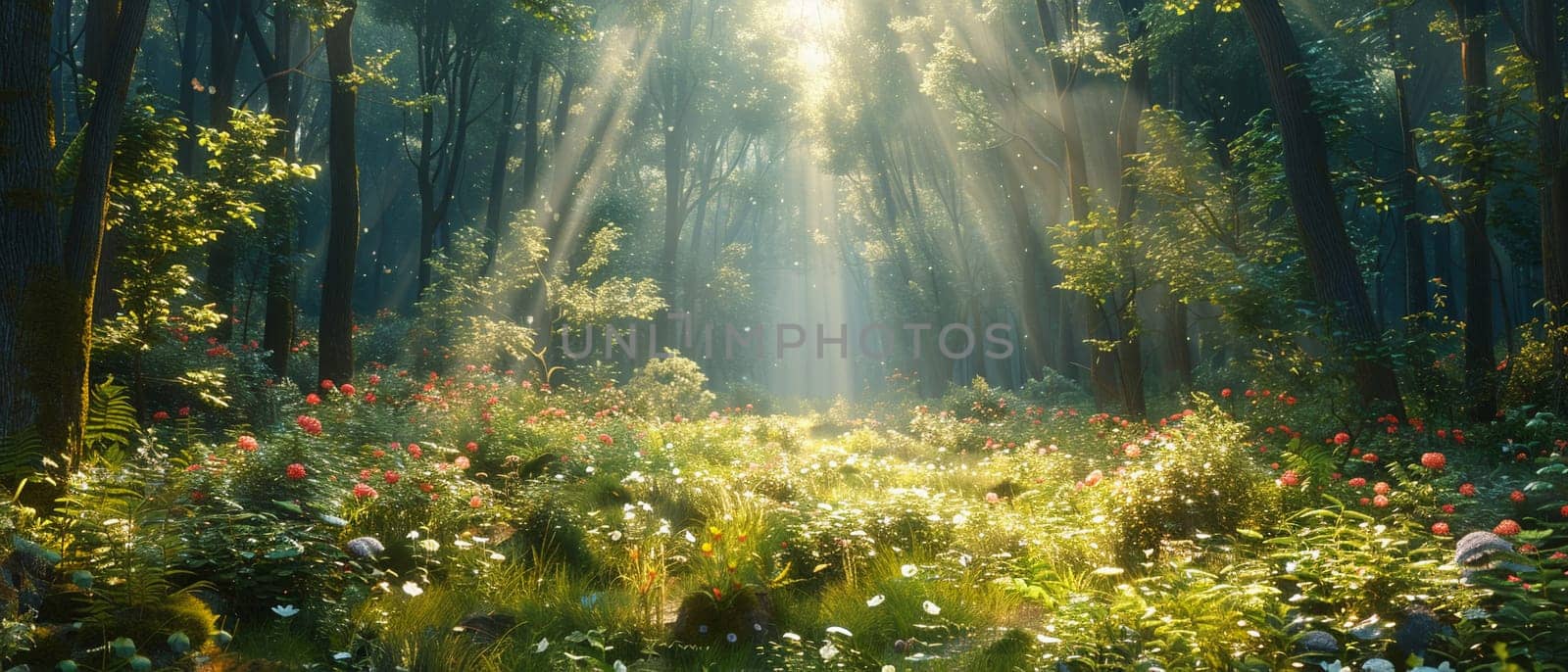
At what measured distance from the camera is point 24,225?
16.6ft

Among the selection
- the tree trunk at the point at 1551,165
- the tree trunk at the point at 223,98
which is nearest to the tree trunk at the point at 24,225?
the tree trunk at the point at 223,98

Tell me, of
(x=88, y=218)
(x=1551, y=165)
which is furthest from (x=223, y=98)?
(x=1551, y=165)

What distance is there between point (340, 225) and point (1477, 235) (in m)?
15.1

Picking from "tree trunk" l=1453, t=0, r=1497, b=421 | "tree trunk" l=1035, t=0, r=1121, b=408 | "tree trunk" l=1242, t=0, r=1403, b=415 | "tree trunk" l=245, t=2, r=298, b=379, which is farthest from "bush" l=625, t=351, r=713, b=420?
"tree trunk" l=1453, t=0, r=1497, b=421

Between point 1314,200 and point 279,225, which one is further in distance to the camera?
point 279,225

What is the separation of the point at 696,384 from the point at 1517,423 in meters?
14.3

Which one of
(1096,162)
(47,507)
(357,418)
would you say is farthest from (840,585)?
(1096,162)

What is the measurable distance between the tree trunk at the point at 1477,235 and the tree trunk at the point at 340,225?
44.7 ft

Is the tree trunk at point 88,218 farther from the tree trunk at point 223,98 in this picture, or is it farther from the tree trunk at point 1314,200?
the tree trunk at point 1314,200

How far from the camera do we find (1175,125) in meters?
Answer: 12.9

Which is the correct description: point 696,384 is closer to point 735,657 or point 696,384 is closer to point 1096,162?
point 1096,162

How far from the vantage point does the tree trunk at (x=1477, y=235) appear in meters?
9.33

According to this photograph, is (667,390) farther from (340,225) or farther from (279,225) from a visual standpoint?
(279,225)

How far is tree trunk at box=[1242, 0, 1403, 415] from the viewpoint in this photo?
371 inches
